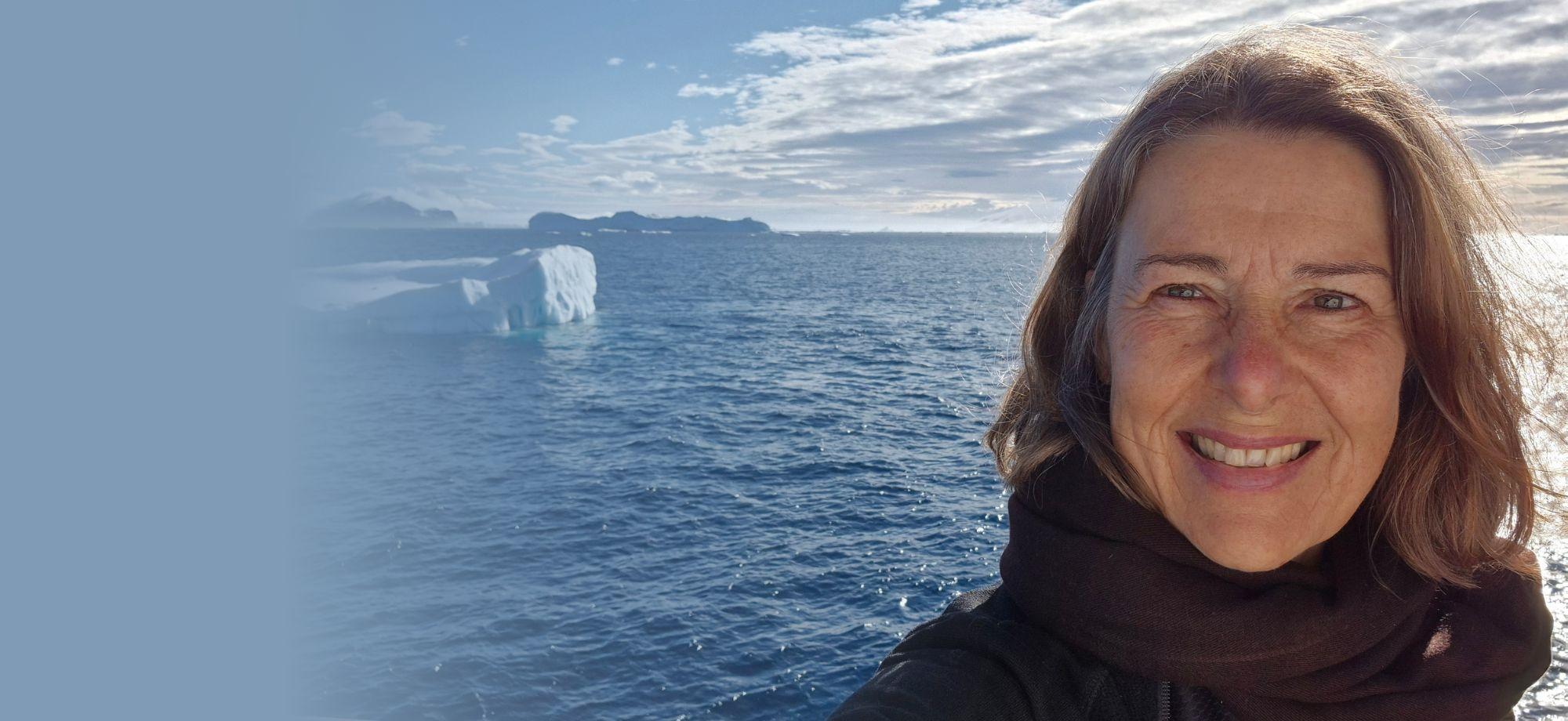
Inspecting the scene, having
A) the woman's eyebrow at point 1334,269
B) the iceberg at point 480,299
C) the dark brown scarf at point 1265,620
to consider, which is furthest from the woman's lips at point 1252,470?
the iceberg at point 480,299

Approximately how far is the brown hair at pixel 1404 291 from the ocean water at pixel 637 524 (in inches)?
13.2

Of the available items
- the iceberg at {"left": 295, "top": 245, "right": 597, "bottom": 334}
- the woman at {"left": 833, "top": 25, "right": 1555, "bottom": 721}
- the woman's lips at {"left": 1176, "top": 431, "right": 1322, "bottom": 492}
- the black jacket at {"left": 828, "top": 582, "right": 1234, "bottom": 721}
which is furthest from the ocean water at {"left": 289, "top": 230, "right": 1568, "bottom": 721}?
the iceberg at {"left": 295, "top": 245, "right": 597, "bottom": 334}

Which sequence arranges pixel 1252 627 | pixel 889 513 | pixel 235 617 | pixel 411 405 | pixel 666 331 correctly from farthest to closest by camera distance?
pixel 666 331, pixel 411 405, pixel 889 513, pixel 235 617, pixel 1252 627

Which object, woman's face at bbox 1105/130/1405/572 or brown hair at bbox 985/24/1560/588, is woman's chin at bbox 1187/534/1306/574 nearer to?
woman's face at bbox 1105/130/1405/572

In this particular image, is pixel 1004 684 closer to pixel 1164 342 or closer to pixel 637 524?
pixel 1164 342

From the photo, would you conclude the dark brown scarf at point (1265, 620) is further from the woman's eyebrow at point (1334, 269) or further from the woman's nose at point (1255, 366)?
the woman's eyebrow at point (1334, 269)

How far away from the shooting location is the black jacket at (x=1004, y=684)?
1378 millimetres

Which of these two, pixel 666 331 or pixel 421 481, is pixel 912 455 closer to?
pixel 421 481

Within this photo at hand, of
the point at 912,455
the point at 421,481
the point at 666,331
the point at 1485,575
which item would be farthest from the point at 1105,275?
the point at 666,331

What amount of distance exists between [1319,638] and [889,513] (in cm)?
1872

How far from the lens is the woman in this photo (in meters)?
1.39

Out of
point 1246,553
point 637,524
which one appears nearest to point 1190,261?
point 1246,553

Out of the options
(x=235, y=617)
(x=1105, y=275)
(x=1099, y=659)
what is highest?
(x=1105, y=275)

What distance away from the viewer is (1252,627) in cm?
142
